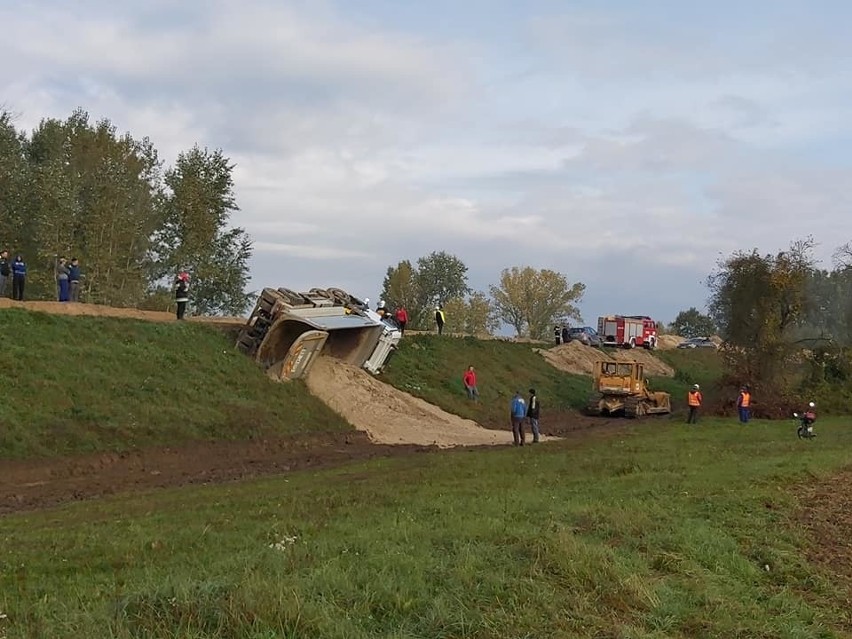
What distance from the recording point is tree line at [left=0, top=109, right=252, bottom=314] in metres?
48.2

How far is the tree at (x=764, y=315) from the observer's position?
41.4m

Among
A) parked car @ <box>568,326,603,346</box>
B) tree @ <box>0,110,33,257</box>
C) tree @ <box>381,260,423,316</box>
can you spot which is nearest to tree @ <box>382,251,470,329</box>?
tree @ <box>381,260,423,316</box>

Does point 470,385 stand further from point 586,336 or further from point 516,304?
point 516,304

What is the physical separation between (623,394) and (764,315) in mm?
7517

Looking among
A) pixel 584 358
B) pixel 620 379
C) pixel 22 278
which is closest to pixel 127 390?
pixel 22 278

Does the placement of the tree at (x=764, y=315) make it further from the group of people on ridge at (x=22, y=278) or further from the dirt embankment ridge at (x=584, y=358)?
the group of people on ridge at (x=22, y=278)

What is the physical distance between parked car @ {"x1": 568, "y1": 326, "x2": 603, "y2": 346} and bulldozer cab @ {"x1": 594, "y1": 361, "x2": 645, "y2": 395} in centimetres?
2502

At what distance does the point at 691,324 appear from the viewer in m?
139

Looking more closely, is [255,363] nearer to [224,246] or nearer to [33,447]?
[33,447]

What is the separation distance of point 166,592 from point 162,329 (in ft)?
81.7

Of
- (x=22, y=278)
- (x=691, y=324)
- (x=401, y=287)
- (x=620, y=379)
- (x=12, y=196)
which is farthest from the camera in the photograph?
(x=691, y=324)

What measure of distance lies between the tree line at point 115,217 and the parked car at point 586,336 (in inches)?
992

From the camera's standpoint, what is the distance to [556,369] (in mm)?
52312

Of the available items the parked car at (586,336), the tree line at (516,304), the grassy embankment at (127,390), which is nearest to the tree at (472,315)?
the tree line at (516,304)
